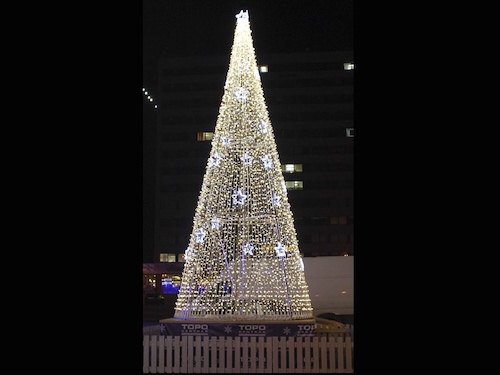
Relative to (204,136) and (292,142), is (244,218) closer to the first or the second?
(292,142)

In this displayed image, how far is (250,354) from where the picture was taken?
19.5 feet

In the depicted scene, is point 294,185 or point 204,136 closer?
point 294,185

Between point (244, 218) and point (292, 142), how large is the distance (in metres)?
22.4

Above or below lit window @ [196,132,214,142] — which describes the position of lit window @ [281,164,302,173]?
below

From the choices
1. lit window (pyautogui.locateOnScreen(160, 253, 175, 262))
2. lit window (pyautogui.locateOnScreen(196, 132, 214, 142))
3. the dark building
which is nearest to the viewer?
the dark building

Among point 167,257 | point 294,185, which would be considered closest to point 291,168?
point 294,185

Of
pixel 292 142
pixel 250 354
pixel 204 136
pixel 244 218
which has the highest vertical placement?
pixel 204 136

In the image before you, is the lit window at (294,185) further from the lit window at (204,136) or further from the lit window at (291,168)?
the lit window at (204,136)

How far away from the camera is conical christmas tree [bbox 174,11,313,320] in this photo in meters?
7.71

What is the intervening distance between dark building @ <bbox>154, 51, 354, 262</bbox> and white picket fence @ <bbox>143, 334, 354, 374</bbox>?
23.1 metres

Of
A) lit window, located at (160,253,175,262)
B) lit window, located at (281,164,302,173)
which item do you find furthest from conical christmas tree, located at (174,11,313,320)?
lit window, located at (160,253,175,262)

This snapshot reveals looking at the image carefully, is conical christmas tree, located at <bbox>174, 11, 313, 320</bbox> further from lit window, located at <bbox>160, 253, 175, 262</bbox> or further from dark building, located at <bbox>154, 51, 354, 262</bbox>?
lit window, located at <bbox>160, 253, 175, 262</bbox>

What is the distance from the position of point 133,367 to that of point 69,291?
0.76 meters

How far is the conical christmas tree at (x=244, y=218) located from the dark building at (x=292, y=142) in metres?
21.1
